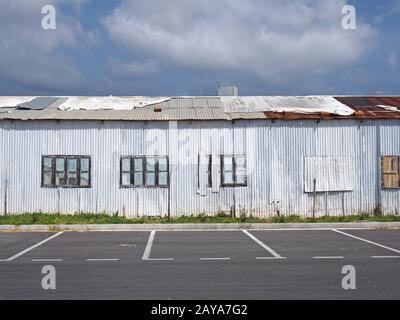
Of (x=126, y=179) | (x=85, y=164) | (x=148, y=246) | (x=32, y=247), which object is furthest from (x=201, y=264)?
(x=85, y=164)

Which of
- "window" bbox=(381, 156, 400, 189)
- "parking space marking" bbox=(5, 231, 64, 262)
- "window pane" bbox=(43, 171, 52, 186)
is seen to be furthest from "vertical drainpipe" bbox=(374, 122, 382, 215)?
"window pane" bbox=(43, 171, 52, 186)

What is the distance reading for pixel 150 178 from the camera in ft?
67.3

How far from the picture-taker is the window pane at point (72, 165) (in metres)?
20.4

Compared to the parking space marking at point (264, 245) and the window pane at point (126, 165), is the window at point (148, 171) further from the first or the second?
the parking space marking at point (264, 245)

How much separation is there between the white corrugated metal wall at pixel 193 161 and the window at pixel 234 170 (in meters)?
0.23

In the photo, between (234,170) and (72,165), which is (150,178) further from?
(234,170)

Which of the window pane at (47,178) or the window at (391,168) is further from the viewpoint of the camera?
the window at (391,168)

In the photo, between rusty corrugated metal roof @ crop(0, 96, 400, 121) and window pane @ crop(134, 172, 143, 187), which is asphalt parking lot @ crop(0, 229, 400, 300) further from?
rusty corrugated metal roof @ crop(0, 96, 400, 121)

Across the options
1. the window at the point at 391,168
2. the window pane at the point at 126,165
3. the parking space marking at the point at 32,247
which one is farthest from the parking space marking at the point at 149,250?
the window at the point at 391,168

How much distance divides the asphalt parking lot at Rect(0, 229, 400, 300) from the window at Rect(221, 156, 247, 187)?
3846 millimetres

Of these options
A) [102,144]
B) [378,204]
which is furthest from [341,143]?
[102,144]

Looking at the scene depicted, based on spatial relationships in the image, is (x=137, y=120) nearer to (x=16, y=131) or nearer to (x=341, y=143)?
(x=16, y=131)

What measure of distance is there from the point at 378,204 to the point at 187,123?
8320 mm

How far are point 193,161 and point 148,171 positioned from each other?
1.83 m
